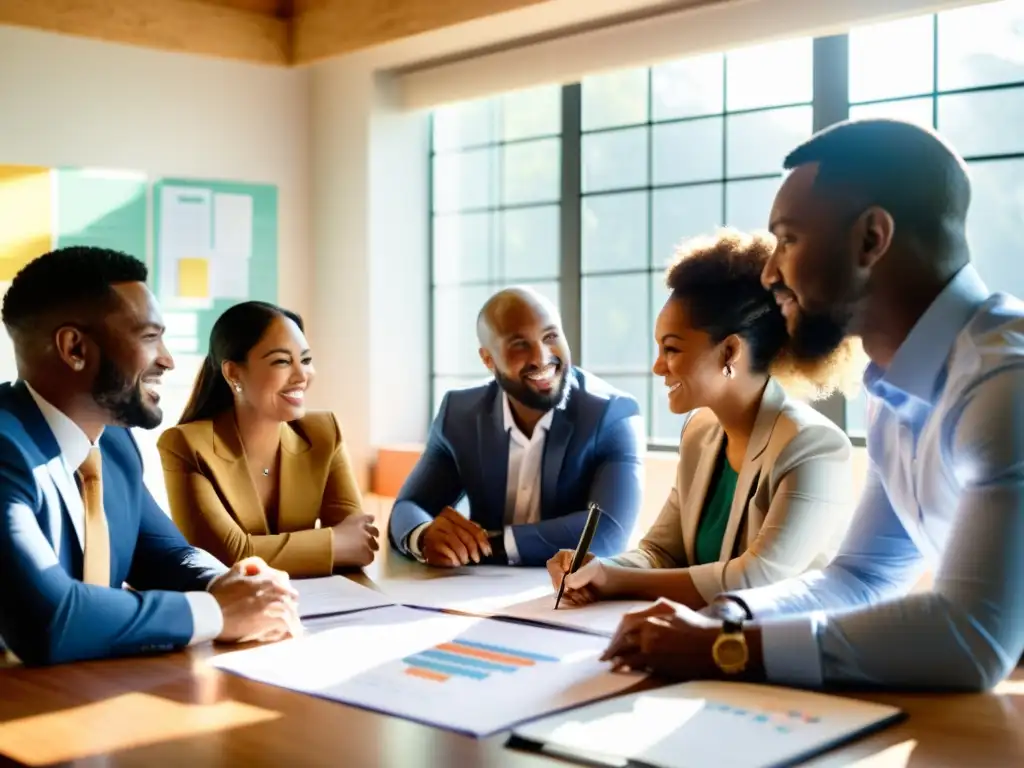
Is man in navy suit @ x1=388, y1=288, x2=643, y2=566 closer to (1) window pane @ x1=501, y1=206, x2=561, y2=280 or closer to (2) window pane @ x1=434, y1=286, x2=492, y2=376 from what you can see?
(1) window pane @ x1=501, y1=206, x2=561, y2=280

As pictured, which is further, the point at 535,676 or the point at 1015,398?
the point at 535,676

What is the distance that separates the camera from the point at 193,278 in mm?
5734

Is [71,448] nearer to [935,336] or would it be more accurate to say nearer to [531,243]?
[935,336]

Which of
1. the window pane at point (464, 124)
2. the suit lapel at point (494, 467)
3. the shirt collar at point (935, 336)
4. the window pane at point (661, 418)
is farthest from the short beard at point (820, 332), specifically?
the window pane at point (464, 124)

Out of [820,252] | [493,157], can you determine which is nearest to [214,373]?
[820,252]

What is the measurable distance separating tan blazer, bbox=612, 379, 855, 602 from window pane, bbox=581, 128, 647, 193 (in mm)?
3228

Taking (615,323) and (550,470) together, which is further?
(615,323)

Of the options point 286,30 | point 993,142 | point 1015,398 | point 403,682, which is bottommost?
point 403,682

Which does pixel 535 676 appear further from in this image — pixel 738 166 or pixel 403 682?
pixel 738 166

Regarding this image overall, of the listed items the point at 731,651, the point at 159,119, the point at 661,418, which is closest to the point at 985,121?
the point at 661,418

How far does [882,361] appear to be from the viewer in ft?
5.94

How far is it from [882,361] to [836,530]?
0.56 meters

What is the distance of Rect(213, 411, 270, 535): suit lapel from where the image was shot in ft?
9.04

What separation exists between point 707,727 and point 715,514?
1.09 meters
